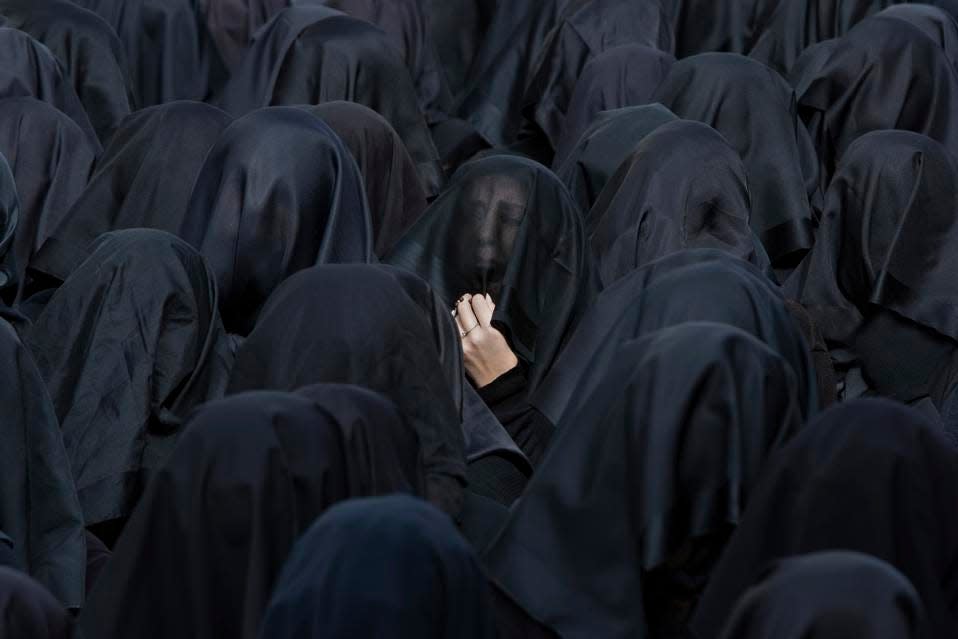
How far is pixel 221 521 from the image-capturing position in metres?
4.48

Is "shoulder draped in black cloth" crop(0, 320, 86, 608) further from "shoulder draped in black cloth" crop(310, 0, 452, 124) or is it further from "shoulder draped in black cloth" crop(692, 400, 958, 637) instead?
"shoulder draped in black cloth" crop(310, 0, 452, 124)

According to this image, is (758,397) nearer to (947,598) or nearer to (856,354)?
(947,598)

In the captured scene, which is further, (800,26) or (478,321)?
(800,26)

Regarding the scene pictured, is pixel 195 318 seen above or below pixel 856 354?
above

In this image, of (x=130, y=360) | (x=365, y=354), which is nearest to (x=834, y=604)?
(x=365, y=354)

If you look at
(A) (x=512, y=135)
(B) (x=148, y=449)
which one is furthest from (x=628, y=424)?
(A) (x=512, y=135)

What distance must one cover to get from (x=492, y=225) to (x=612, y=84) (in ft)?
6.07

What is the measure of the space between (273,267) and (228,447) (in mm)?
1976

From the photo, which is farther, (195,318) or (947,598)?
(195,318)

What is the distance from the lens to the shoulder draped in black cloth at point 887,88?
8.36 m

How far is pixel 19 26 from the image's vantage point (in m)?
9.02

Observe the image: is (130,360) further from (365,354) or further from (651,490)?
(651,490)

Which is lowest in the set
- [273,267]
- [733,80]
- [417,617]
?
[733,80]

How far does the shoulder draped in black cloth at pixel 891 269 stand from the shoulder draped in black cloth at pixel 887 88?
0.98 metres
